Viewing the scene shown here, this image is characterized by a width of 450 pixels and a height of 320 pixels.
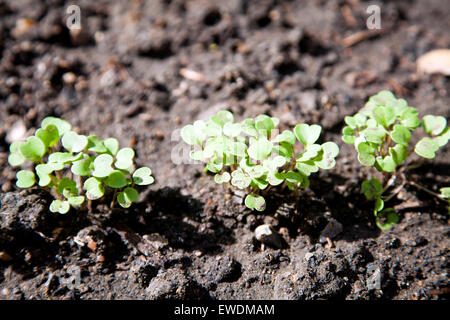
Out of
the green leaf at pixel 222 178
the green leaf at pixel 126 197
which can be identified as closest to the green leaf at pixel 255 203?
the green leaf at pixel 222 178

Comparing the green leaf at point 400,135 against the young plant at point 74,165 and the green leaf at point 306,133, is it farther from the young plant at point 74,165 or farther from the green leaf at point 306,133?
the young plant at point 74,165

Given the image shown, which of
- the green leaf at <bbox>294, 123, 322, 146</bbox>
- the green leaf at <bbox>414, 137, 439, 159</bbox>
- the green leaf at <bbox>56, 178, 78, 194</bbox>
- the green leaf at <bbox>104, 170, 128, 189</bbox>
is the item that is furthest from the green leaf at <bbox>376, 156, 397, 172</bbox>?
the green leaf at <bbox>56, 178, 78, 194</bbox>

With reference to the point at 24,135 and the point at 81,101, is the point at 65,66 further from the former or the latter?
the point at 24,135

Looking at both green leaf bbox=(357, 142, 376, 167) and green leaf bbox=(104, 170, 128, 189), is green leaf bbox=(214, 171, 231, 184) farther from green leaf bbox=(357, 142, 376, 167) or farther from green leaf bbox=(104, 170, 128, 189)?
green leaf bbox=(357, 142, 376, 167)

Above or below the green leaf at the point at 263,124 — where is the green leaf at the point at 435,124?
below

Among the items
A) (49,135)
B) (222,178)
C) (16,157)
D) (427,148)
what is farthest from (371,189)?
(16,157)

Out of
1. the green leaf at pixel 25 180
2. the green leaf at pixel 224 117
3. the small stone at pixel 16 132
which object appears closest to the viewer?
the green leaf at pixel 25 180

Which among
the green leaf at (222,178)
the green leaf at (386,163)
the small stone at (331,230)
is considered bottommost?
the small stone at (331,230)
